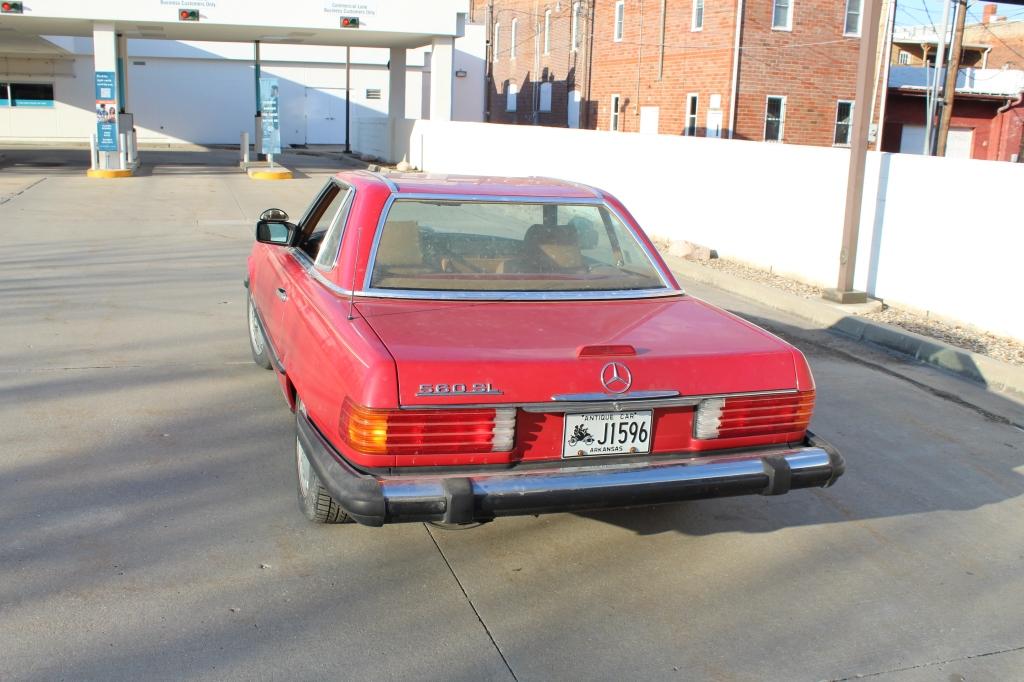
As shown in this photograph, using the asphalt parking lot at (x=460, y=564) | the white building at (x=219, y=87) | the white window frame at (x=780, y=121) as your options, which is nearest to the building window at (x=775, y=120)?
the white window frame at (x=780, y=121)

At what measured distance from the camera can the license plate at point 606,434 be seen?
151 inches

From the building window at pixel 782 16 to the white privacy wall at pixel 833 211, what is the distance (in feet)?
43.2

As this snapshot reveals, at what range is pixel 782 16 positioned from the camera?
91.1 ft

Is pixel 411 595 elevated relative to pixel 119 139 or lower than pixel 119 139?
lower

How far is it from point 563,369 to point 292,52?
136 ft

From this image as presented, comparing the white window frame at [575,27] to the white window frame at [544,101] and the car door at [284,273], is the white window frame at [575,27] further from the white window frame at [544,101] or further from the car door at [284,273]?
the car door at [284,273]

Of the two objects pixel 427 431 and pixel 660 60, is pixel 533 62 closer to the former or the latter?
pixel 660 60

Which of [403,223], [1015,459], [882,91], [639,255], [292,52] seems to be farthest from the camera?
[292,52]

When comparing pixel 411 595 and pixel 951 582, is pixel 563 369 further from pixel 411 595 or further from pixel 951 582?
pixel 951 582

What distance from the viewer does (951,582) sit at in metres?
4.30

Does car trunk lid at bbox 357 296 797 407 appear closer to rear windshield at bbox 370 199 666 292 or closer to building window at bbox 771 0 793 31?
rear windshield at bbox 370 199 666 292

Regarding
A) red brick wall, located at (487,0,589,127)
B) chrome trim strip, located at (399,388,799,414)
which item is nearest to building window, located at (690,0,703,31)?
red brick wall, located at (487,0,589,127)

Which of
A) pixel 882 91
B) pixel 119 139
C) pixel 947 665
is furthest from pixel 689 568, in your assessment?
pixel 882 91

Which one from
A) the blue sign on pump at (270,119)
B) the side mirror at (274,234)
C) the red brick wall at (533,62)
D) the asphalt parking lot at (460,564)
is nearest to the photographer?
the asphalt parking lot at (460,564)
